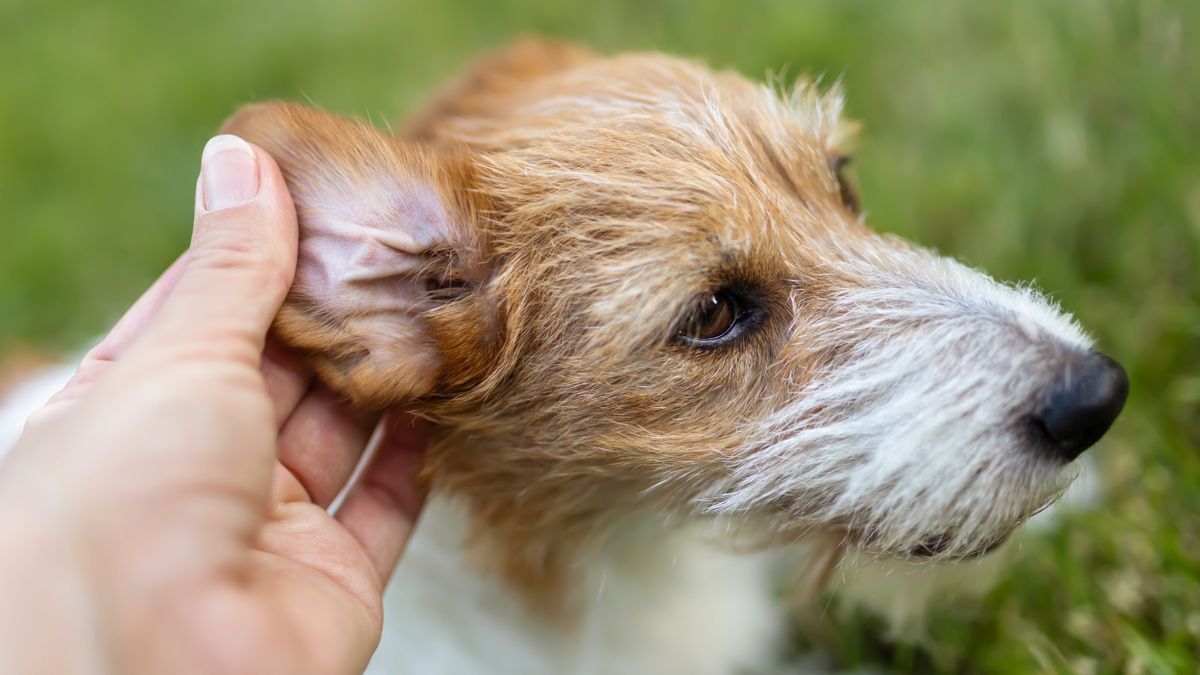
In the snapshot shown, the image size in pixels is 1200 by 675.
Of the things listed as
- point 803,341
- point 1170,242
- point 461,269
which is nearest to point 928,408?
point 803,341

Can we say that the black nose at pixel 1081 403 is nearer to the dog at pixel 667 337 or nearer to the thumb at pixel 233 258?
the dog at pixel 667 337

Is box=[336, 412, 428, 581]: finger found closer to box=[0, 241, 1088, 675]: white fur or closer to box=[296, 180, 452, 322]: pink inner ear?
box=[0, 241, 1088, 675]: white fur

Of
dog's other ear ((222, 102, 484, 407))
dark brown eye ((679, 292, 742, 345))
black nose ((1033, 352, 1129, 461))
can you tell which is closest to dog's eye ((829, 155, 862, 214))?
dark brown eye ((679, 292, 742, 345))

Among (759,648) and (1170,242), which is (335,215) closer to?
(759,648)

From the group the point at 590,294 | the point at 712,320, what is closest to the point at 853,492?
the point at 712,320

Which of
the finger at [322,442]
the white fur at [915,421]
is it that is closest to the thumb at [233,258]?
the finger at [322,442]

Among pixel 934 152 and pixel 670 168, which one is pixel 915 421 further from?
pixel 934 152
